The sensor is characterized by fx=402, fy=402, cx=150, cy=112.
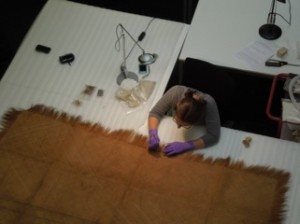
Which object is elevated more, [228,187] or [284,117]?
[284,117]

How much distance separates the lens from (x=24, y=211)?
7.38ft

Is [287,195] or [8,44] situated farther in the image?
[8,44]

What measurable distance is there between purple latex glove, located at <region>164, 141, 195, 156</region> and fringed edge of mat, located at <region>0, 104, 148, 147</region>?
0.16 meters

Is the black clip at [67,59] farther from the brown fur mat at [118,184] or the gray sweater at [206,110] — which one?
the gray sweater at [206,110]

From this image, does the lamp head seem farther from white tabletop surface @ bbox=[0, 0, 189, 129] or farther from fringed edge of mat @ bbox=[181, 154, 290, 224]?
fringed edge of mat @ bbox=[181, 154, 290, 224]

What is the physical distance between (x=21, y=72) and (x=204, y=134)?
133 centimetres

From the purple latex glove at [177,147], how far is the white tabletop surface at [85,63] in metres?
0.27

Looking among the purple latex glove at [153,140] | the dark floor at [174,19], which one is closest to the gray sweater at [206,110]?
the purple latex glove at [153,140]

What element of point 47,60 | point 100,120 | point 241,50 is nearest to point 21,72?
point 47,60

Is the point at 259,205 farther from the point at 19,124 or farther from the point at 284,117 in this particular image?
the point at 19,124

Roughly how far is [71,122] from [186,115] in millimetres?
794

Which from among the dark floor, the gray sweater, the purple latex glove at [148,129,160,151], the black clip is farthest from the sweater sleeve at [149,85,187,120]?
the black clip

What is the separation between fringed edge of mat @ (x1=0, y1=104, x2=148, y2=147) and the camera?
245 centimetres

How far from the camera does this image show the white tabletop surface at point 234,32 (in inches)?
103
